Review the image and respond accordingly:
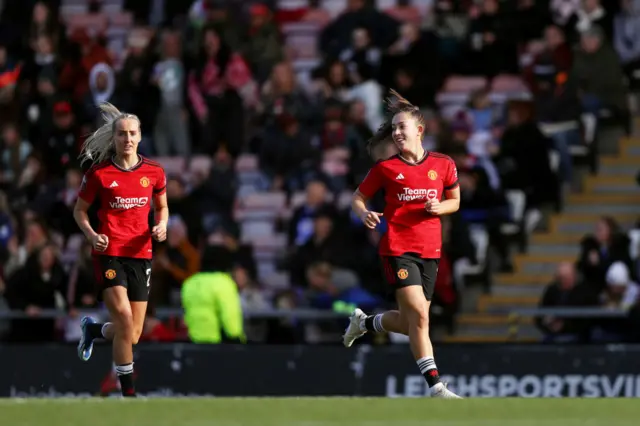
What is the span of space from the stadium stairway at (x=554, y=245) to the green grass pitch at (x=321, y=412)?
7566mm

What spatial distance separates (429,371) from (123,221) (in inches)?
105

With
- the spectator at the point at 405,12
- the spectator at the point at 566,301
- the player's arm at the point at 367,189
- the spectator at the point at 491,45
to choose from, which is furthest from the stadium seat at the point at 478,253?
the player's arm at the point at 367,189

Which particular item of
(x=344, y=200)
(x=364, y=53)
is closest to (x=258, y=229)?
(x=344, y=200)

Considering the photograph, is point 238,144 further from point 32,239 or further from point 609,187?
point 609,187

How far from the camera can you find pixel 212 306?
17969mm

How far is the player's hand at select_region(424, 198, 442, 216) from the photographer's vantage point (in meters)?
13.2

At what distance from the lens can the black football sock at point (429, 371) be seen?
13.2 m

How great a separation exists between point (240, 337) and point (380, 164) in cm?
519

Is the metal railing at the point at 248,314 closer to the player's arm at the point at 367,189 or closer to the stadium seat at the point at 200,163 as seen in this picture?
the stadium seat at the point at 200,163

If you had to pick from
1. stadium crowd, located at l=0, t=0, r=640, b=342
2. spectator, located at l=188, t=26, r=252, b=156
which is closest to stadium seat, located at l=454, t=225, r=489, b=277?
stadium crowd, located at l=0, t=0, r=640, b=342

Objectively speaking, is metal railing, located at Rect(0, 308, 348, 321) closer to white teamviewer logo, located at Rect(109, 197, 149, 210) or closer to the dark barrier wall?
the dark barrier wall

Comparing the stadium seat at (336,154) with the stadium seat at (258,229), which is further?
the stadium seat at (258,229)

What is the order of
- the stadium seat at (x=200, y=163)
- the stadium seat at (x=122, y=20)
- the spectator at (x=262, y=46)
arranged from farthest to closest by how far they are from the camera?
the stadium seat at (x=122, y=20) < the spectator at (x=262, y=46) < the stadium seat at (x=200, y=163)

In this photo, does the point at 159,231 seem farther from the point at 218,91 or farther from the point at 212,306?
the point at 218,91
